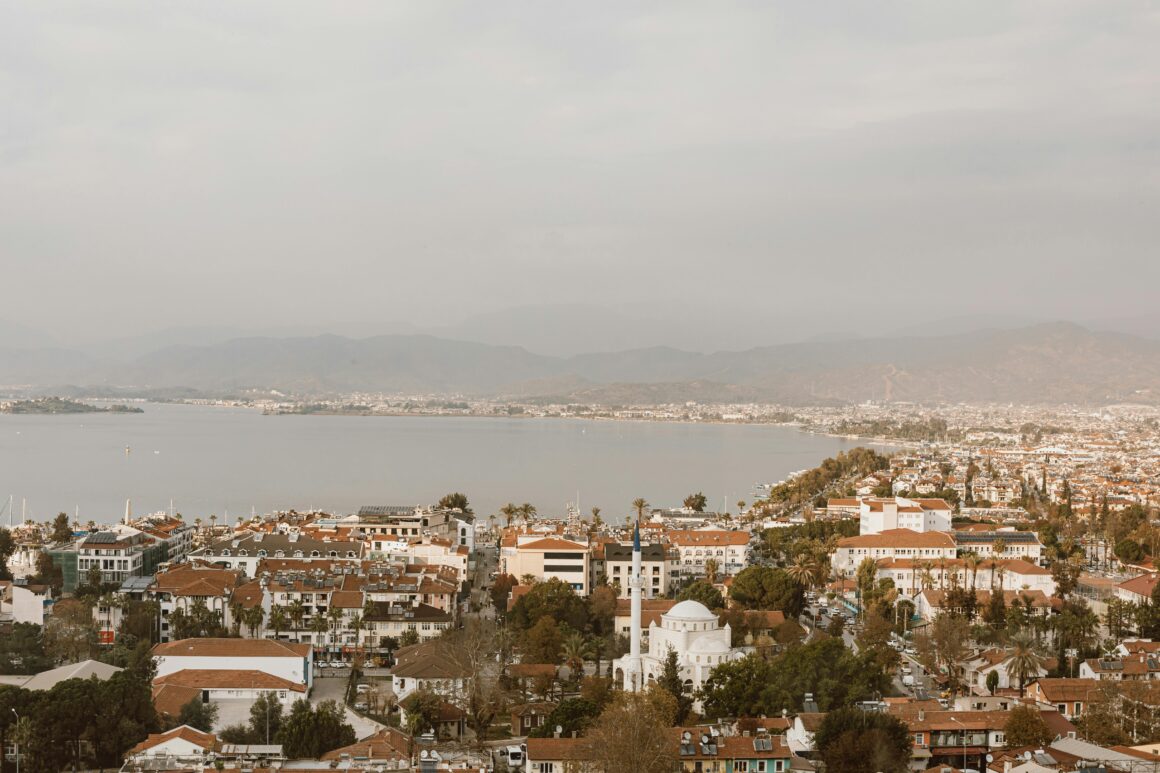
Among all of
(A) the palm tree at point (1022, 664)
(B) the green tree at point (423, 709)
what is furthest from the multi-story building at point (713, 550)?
(B) the green tree at point (423, 709)

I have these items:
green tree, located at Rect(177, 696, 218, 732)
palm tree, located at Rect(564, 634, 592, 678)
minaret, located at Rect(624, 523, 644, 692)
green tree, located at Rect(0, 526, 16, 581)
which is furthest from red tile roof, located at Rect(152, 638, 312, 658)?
green tree, located at Rect(0, 526, 16, 581)

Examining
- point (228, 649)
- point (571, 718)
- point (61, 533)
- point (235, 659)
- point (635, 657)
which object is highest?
point (61, 533)

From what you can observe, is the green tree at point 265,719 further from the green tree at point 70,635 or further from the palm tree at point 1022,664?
the palm tree at point 1022,664

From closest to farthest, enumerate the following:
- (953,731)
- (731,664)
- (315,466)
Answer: (953,731) < (731,664) < (315,466)

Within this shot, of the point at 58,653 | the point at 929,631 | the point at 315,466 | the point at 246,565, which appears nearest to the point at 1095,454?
the point at 315,466

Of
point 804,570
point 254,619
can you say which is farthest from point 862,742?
point 804,570

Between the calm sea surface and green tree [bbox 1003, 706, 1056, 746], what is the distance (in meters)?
29.7

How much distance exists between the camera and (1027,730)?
13.5 meters

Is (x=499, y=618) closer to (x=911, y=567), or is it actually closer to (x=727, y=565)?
(x=727, y=565)

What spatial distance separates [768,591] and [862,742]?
882cm

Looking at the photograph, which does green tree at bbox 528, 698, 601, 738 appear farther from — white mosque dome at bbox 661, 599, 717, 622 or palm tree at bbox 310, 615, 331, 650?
palm tree at bbox 310, 615, 331, 650

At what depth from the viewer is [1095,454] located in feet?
220

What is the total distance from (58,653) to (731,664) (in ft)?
32.2

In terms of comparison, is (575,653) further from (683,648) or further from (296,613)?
(296,613)
